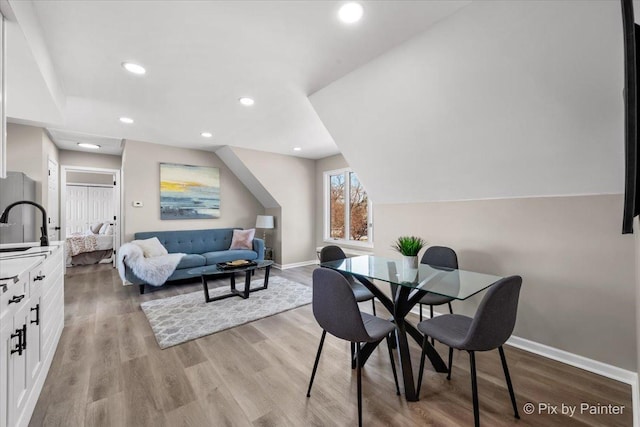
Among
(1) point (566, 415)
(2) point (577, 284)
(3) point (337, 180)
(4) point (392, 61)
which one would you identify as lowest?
(1) point (566, 415)

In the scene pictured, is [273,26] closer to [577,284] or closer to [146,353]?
[146,353]

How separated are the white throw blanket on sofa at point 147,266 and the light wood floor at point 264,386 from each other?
1108 mm

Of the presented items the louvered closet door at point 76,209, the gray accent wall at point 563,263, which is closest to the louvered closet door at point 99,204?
the louvered closet door at point 76,209

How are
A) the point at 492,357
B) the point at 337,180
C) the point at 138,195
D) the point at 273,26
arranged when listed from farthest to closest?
1. the point at 337,180
2. the point at 138,195
3. the point at 492,357
4. the point at 273,26

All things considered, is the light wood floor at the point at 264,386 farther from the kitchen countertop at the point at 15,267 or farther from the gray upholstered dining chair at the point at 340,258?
the kitchen countertop at the point at 15,267

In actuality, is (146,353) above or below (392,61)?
below

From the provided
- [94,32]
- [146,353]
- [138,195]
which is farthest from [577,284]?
[138,195]

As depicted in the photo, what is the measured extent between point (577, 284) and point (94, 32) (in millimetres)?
4115

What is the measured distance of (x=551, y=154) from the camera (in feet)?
6.74

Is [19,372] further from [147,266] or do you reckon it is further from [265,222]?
[265,222]

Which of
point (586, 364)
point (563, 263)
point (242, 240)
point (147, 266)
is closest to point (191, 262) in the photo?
point (147, 266)

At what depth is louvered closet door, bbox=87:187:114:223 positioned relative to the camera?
24.6ft

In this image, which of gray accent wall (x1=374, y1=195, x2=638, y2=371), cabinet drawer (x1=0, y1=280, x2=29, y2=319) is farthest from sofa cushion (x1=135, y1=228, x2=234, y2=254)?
gray accent wall (x1=374, y1=195, x2=638, y2=371)

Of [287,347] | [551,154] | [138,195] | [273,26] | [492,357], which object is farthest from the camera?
[138,195]
